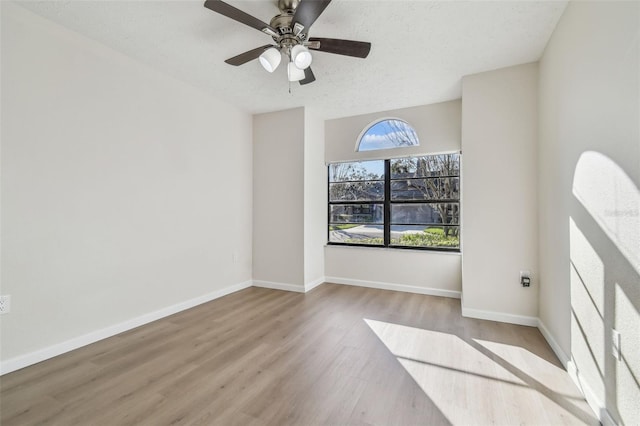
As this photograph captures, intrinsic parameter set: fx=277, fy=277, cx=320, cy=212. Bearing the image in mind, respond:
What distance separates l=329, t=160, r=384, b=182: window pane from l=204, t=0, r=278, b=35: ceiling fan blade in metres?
2.76

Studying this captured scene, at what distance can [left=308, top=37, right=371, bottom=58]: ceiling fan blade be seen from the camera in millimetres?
2037

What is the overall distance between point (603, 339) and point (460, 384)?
0.84m

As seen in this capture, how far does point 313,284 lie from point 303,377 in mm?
2293

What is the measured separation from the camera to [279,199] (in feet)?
13.8

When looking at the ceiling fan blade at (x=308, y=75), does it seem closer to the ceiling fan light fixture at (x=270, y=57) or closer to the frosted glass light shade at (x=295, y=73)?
the frosted glass light shade at (x=295, y=73)

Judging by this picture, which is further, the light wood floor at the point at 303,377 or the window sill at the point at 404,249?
the window sill at the point at 404,249

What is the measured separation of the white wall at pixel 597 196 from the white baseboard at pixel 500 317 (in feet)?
1.34

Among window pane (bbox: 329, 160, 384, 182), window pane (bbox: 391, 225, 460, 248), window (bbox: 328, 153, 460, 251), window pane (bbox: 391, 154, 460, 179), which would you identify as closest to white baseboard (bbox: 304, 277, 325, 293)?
window (bbox: 328, 153, 460, 251)

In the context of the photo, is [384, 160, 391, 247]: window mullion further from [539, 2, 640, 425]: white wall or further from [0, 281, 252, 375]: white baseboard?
[0, 281, 252, 375]: white baseboard

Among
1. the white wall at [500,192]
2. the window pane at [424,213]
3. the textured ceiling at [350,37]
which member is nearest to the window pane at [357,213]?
the window pane at [424,213]

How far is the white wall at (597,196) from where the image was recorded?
1284 mm

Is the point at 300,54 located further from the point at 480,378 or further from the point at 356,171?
the point at 356,171

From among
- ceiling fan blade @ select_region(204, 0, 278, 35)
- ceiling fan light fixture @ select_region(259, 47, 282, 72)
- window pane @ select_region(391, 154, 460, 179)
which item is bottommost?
window pane @ select_region(391, 154, 460, 179)

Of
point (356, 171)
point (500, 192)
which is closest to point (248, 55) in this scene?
point (356, 171)
